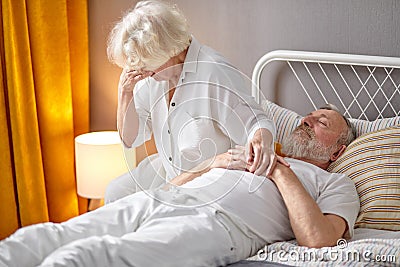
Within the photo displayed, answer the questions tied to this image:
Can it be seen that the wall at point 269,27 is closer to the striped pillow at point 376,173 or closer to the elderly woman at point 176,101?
the striped pillow at point 376,173

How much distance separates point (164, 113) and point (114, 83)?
122 cm

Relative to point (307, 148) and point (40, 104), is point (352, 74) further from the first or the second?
point (40, 104)

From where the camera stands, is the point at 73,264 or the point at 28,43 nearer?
the point at 73,264

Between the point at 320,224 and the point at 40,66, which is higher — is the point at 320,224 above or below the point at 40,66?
below

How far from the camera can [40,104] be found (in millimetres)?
3521

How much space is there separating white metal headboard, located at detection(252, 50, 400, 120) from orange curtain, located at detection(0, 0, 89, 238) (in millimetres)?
1005

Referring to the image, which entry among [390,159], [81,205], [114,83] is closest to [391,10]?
[390,159]

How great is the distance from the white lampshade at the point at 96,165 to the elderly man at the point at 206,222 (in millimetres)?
1025

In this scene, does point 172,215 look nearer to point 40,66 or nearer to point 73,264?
point 73,264

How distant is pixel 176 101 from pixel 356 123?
2.47ft

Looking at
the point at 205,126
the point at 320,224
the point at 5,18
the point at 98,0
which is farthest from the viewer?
the point at 98,0

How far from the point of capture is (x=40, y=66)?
11.4 feet

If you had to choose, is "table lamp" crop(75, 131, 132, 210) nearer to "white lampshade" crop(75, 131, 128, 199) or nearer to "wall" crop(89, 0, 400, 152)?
"white lampshade" crop(75, 131, 128, 199)

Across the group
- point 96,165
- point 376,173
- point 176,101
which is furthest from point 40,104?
point 376,173
